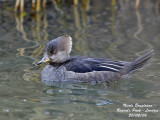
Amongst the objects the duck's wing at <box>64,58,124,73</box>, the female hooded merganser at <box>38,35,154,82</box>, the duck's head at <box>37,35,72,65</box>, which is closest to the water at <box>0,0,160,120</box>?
the female hooded merganser at <box>38,35,154,82</box>

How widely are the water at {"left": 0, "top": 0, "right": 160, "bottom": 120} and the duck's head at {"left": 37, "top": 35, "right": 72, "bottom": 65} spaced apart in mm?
520

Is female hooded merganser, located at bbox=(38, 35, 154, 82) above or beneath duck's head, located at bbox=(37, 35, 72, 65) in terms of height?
beneath

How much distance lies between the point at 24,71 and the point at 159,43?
3.79 meters

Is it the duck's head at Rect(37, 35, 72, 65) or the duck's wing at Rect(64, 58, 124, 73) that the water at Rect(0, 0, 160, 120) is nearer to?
the duck's wing at Rect(64, 58, 124, 73)

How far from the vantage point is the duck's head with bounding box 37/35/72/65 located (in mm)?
8234

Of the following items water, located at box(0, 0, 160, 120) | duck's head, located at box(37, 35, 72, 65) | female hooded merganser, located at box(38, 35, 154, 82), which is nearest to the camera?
water, located at box(0, 0, 160, 120)

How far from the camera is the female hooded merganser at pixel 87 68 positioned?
25.9ft

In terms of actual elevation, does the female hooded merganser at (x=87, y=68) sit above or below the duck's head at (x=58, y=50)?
below

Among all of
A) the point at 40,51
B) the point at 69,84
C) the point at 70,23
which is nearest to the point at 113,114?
the point at 69,84

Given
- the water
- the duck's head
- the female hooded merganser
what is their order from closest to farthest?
the water → the female hooded merganser → the duck's head

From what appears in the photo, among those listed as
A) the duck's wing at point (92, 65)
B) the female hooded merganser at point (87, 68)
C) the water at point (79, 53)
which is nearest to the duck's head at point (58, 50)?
the female hooded merganser at point (87, 68)

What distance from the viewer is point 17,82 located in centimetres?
779

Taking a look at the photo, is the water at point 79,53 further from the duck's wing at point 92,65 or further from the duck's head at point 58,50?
the duck's head at point 58,50

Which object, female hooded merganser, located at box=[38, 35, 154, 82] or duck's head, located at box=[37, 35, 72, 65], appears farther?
duck's head, located at box=[37, 35, 72, 65]
